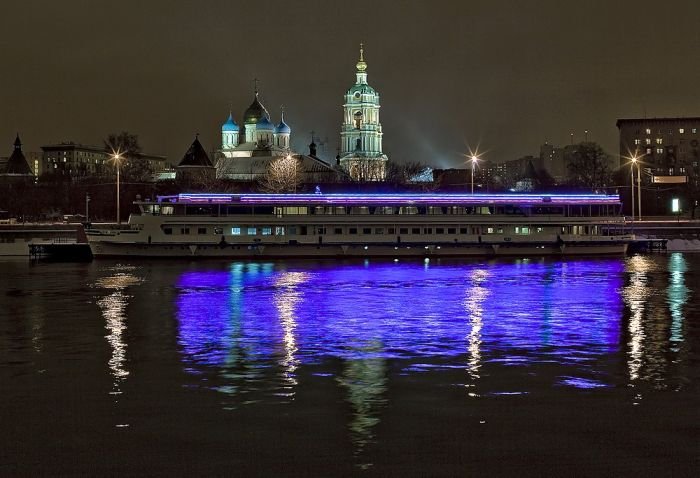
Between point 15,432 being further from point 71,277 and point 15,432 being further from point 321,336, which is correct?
point 71,277

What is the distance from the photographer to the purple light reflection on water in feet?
94.5

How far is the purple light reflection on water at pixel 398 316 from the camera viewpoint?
94.5 ft

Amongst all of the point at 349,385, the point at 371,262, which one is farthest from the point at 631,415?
the point at 371,262

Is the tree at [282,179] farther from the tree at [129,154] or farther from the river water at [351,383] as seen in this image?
the river water at [351,383]

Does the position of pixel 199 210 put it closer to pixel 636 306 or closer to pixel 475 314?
pixel 475 314

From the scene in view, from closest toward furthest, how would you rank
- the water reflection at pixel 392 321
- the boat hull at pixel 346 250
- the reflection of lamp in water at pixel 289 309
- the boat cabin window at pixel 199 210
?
the reflection of lamp in water at pixel 289 309 < the water reflection at pixel 392 321 < the boat hull at pixel 346 250 < the boat cabin window at pixel 199 210

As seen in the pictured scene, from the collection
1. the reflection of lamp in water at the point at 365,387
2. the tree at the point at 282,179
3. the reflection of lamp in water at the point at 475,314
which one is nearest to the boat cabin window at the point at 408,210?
the reflection of lamp in water at the point at 475,314

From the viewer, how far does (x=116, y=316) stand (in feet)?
126

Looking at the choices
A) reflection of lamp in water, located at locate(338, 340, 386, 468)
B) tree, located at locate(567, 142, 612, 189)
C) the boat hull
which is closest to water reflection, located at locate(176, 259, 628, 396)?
reflection of lamp in water, located at locate(338, 340, 386, 468)

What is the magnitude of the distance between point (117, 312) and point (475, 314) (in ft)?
45.4

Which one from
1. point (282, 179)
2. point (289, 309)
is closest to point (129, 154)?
point (282, 179)

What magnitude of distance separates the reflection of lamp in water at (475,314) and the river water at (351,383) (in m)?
0.11

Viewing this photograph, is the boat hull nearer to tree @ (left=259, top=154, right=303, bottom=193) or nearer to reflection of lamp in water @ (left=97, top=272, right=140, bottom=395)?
reflection of lamp in water @ (left=97, top=272, right=140, bottom=395)

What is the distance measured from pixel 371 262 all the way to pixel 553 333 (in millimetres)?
42682
